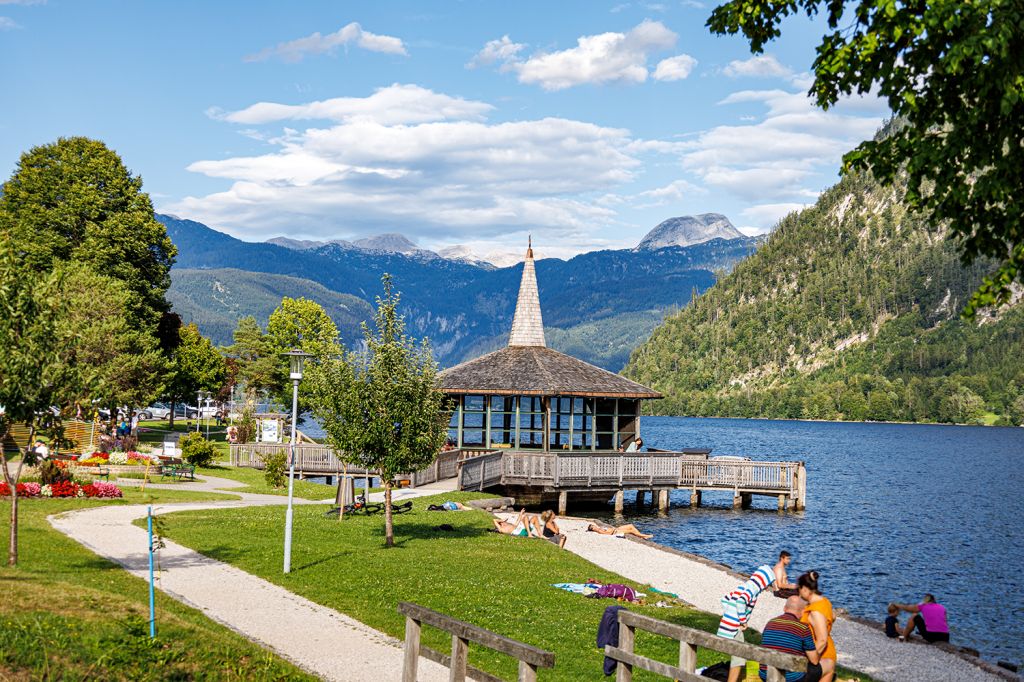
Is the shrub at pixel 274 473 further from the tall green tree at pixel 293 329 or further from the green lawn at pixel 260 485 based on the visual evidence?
the tall green tree at pixel 293 329

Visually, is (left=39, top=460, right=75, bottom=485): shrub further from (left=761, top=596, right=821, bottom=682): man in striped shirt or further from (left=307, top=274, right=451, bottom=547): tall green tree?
(left=761, top=596, right=821, bottom=682): man in striped shirt

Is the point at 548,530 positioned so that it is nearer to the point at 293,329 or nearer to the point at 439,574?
the point at 439,574

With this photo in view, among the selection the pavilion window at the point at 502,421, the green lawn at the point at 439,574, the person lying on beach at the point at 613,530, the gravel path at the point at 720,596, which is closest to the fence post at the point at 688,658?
the green lawn at the point at 439,574

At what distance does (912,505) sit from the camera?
6056cm

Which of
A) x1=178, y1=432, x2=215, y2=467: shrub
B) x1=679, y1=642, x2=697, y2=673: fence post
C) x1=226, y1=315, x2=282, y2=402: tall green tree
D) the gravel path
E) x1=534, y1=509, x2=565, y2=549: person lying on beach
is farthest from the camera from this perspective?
x1=226, y1=315, x2=282, y2=402: tall green tree

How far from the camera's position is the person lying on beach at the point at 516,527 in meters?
28.3

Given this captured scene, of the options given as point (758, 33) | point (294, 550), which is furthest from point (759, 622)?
point (758, 33)

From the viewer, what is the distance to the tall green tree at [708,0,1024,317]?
8.62m

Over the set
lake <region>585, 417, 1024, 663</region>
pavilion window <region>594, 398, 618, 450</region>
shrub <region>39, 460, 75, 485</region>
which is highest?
pavilion window <region>594, 398, 618, 450</region>

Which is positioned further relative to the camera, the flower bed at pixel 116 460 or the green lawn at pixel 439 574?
the flower bed at pixel 116 460

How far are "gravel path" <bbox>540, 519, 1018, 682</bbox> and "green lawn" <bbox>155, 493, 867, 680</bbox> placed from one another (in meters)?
1.41

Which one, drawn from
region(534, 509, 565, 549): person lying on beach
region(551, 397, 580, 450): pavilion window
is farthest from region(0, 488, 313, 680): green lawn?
region(551, 397, 580, 450): pavilion window

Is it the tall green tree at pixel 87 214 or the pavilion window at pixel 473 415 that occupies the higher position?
the tall green tree at pixel 87 214

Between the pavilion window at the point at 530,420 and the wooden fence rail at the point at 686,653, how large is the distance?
3359cm
